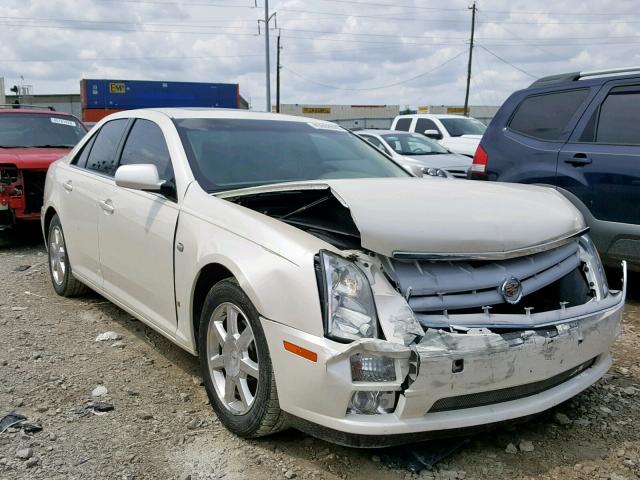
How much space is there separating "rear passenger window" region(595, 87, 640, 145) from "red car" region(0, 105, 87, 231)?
6004mm

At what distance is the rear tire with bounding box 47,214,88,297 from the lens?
5070 mm

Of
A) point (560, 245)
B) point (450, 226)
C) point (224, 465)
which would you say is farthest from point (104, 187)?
point (560, 245)

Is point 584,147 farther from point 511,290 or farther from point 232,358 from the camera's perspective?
point 232,358

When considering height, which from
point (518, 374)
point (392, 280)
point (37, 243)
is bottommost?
point (37, 243)

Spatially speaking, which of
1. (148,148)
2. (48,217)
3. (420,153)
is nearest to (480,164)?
(148,148)

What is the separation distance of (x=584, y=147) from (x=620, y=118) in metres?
0.35

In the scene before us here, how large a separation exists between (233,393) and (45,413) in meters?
1.05

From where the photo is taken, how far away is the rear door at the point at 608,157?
4.77 m

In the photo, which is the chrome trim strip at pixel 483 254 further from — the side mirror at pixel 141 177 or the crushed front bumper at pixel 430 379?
the side mirror at pixel 141 177

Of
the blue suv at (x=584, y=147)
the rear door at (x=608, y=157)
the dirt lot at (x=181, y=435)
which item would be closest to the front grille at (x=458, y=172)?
the blue suv at (x=584, y=147)

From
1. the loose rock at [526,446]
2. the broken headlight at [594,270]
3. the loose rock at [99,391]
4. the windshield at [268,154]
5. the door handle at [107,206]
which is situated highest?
the windshield at [268,154]

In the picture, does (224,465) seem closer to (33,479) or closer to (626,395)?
(33,479)

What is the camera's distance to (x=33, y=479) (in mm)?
2572

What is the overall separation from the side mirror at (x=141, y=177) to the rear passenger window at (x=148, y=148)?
0.14 metres
